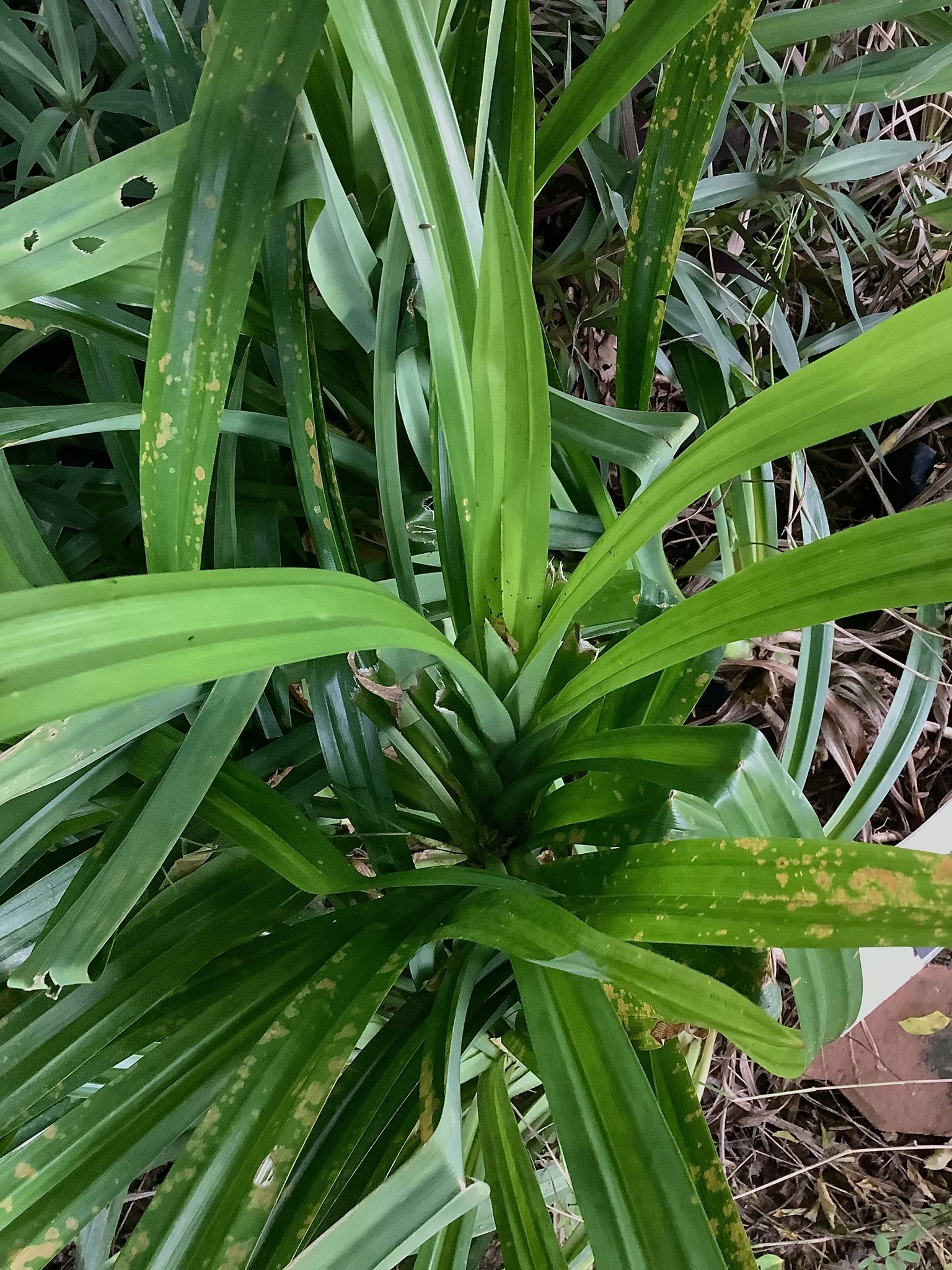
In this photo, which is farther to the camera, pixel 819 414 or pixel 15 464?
pixel 15 464

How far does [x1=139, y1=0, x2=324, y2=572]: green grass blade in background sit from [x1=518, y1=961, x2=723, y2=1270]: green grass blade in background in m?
0.29

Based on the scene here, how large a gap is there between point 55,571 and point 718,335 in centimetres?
51

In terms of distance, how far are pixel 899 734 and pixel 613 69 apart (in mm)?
559

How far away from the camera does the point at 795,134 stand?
0.73 metres

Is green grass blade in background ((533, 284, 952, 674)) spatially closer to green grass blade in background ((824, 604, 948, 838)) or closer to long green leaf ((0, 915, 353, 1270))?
long green leaf ((0, 915, 353, 1270))

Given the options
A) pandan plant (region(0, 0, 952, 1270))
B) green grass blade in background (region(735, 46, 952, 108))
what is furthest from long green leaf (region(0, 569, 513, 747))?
green grass blade in background (region(735, 46, 952, 108))

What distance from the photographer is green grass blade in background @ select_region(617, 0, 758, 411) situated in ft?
1.39

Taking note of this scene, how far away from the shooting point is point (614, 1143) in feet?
0.87

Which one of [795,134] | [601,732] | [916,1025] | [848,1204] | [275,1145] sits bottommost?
[848,1204]

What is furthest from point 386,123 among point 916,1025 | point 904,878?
point 916,1025

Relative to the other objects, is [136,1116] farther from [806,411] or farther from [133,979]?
[806,411]

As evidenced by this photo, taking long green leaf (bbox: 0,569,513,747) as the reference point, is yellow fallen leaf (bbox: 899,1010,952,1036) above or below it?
below

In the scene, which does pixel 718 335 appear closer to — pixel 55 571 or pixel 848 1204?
pixel 55 571

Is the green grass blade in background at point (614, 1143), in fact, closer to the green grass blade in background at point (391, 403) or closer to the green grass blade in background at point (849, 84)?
the green grass blade in background at point (391, 403)
